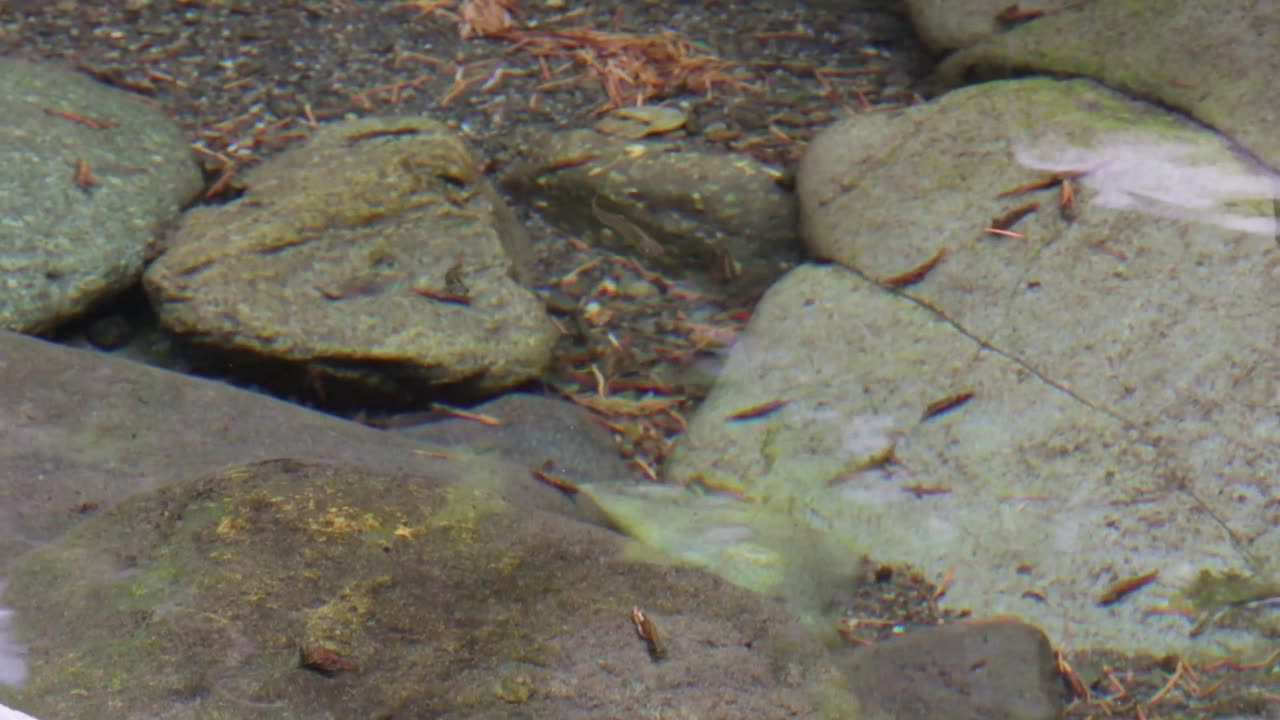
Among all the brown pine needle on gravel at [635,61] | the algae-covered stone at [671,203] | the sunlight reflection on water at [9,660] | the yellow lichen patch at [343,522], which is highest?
the yellow lichen patch at [343,522]

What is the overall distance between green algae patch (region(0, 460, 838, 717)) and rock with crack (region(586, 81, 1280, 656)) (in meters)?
0.46

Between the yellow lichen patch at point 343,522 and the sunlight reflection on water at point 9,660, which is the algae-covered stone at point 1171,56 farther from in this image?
the sunlight reflection on water at point 9,660

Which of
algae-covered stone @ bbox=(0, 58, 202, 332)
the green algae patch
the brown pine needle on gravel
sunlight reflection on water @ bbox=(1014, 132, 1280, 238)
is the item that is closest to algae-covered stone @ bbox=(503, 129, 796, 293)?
the brown pine needle on gravel

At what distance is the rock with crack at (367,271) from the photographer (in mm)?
3289

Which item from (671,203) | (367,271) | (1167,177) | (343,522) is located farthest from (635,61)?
(343,522)

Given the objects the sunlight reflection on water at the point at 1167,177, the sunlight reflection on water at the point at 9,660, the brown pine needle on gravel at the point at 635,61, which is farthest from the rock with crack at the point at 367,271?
the sunlight reflection on water at the point at 1167,177

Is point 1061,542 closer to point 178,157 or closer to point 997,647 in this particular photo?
point 997,647

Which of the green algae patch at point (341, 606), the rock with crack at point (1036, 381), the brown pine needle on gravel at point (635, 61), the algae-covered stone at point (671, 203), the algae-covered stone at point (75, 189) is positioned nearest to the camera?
the green algae patch at point (341, 606)

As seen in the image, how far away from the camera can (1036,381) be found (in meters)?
3.12

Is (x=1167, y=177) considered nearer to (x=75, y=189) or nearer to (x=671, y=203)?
(x=671, y=203)

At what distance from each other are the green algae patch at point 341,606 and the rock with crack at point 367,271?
960 mm

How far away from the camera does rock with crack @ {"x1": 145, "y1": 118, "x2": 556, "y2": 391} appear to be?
10.8ft

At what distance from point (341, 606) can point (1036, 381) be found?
1.95 meters

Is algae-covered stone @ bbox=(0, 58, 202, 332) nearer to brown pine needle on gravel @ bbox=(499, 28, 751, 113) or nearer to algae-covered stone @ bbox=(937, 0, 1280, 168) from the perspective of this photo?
brown pine needle on gravel @ bbox=(499, 28, 751, 113)
